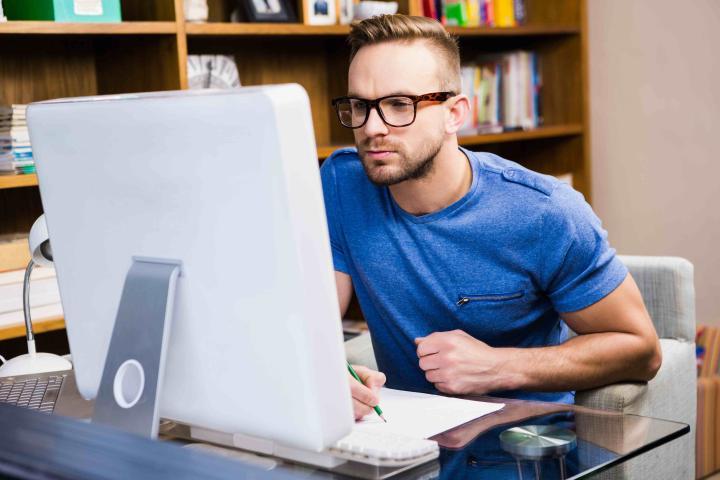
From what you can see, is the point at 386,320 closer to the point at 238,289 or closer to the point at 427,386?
the point at 427,386

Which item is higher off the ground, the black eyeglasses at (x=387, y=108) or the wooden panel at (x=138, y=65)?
the wooden panel at (x=138, y=65)

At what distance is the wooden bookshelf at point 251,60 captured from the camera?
2.50 meters

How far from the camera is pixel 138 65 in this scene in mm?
2605

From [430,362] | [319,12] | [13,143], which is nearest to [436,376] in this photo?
[430,362]

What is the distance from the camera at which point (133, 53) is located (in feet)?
8.57

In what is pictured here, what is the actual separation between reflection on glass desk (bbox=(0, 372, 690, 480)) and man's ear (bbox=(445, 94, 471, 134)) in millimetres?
569

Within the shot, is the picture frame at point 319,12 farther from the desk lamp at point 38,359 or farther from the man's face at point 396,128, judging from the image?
the desk lamp at point 38,359

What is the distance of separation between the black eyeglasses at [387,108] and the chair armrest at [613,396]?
0.56 metres

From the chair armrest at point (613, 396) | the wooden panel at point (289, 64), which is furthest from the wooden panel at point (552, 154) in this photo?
the chair armrest at point (613, 396)

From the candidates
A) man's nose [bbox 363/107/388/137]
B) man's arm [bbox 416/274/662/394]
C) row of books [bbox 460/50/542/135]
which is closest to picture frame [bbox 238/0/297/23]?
row of books [bbox 460/50/542/135]

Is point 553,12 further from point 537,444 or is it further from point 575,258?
point 537,444

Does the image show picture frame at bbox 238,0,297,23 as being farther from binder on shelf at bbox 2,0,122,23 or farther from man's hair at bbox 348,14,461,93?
man's hair at bbox 348,14,461,93

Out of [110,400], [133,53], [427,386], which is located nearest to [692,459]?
[427,386]

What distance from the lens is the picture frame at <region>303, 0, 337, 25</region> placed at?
277 cm
